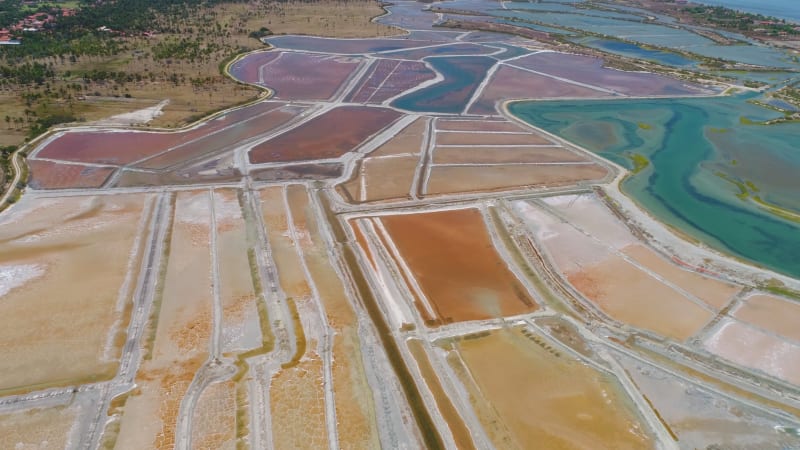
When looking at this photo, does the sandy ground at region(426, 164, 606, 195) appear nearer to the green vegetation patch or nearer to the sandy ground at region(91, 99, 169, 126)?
the green vegetation patch

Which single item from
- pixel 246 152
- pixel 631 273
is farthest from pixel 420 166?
pixel 631 273

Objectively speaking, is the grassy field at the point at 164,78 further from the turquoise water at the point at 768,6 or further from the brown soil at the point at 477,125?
the turquoise water at the point at 768,6

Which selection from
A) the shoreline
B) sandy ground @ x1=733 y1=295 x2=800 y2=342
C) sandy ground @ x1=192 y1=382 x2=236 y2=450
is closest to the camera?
sandy ground @ x1=192 y1=382 x2=236 y2=450

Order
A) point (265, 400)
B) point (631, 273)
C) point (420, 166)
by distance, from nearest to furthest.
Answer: point (265, 400), point (631, 273), point (420, 166)

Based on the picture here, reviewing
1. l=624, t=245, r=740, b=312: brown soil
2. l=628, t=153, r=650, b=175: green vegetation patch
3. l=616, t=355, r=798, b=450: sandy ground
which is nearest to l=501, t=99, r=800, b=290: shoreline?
l=624, t=245, r=740, b=312: brown soil

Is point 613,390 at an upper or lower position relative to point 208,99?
lower

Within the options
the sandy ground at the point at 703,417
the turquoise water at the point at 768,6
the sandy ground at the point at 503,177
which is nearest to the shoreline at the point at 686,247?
the sandy ground at the point at 503,177

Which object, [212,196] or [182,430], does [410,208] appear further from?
[182,430]
